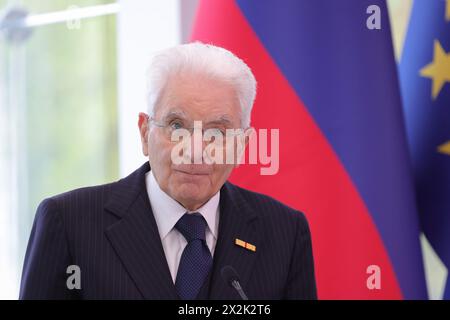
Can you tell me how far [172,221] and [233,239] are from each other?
0.15 metres

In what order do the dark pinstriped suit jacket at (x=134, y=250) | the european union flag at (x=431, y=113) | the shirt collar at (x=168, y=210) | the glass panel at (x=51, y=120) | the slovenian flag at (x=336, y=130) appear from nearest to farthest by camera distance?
1. the dark pinstriped suit jacket at (x=134, y=250)
2. the shirt collar at (x=168, y=210)
3. the slovenian flag at (x=336, y=130)
4. the european union flag at (x=431, y=113)
5. the glass panel at (x=51, y=120)

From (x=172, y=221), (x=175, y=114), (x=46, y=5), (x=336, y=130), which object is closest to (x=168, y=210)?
(x=172, y=221)

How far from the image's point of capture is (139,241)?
166cm

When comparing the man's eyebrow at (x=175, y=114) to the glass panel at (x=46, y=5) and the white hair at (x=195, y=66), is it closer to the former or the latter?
the white hair at (x=195, y=66)

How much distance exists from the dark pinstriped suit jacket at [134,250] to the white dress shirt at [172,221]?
2cm

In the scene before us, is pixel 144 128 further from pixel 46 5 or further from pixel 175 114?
pixel 46 5

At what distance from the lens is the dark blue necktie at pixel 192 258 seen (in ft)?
5.38

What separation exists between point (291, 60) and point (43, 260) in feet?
4.47

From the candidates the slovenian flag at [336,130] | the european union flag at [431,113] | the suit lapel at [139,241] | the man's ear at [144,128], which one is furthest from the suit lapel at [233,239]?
the european union flag at [431,113]

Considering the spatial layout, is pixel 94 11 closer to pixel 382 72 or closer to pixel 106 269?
pixel 382 72

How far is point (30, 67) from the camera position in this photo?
350 cm

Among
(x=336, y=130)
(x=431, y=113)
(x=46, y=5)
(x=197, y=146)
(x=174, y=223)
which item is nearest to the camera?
(x=197, y=146)

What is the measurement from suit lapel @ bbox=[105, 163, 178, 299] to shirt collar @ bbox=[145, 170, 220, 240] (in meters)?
0.02

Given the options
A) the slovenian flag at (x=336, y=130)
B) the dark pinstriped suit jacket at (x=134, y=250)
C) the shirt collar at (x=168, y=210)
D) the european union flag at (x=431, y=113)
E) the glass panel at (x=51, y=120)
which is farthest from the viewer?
the glass panel at (x=51, y=120)
